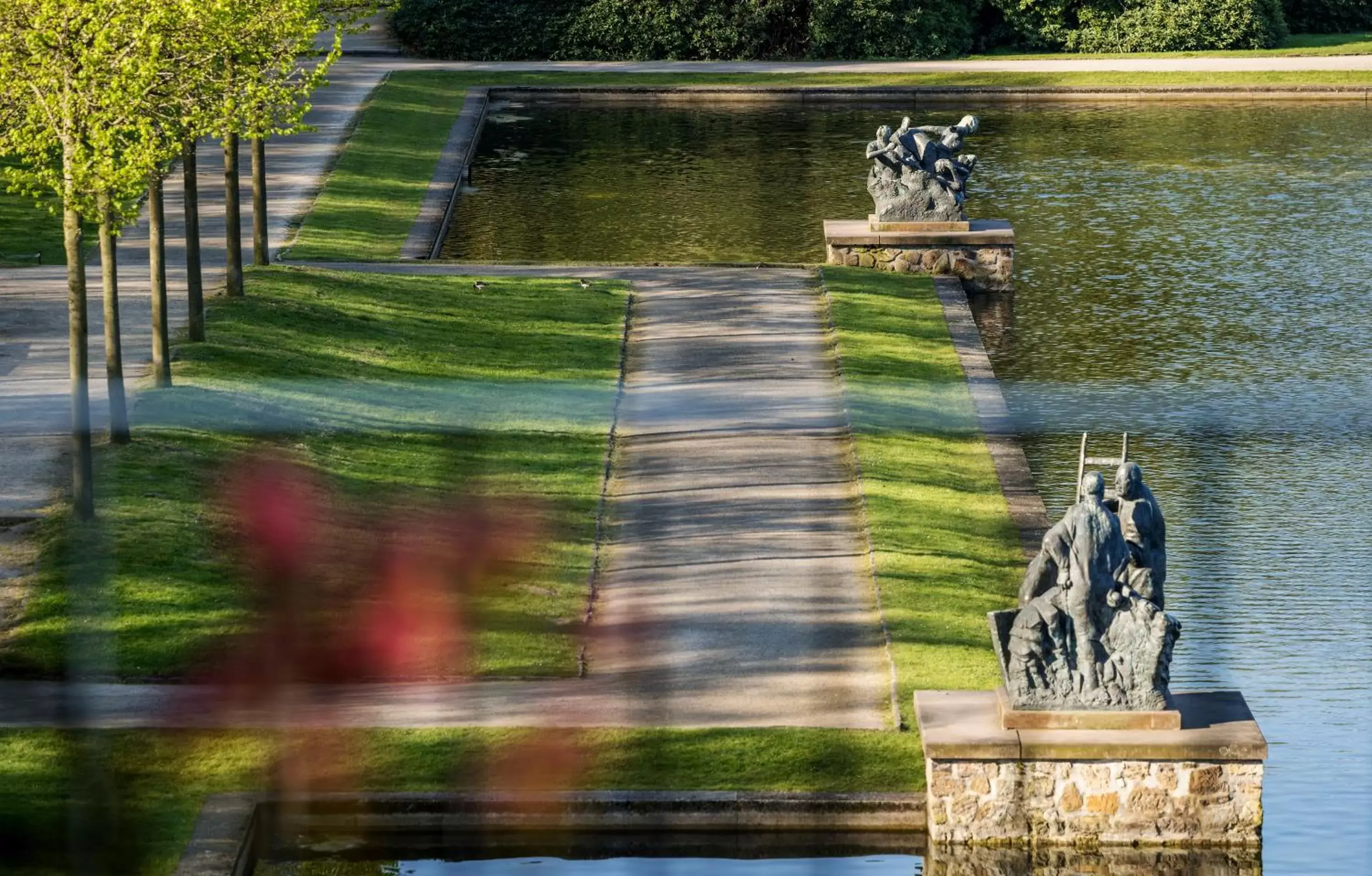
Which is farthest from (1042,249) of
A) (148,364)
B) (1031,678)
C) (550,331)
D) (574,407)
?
(1031,678)

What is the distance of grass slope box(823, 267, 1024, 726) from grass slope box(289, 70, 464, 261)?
28.0ft

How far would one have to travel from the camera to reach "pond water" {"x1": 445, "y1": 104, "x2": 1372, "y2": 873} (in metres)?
19.6

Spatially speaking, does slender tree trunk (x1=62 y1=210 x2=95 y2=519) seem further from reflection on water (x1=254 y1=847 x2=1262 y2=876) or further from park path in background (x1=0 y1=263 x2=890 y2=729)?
reflection on water (x1=254 y1=847 x2=1262 y2=876)

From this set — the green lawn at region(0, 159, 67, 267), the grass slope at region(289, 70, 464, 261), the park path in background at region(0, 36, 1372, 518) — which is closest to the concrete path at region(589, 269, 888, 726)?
the park path in background at region(0, 36, 1372, 518)

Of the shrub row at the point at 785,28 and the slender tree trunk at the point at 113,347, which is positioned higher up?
the shrub row at the point at 785,28

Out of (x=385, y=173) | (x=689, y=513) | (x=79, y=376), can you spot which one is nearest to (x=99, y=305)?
(x=79, y=376)

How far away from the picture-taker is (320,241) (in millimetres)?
36719

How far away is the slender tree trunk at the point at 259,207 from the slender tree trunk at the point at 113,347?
9.70 meters

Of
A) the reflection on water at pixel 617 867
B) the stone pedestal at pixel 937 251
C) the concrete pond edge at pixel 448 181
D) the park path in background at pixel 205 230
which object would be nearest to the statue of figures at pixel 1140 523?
the reflection on water at pixel 617 867

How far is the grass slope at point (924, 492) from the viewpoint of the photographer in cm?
1903

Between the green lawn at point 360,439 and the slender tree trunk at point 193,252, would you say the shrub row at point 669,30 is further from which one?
the slender tree trunk at point 193,252

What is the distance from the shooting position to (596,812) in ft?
52.3

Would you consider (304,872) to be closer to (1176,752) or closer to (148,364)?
(1176,752)

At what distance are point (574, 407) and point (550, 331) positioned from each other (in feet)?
13.6
